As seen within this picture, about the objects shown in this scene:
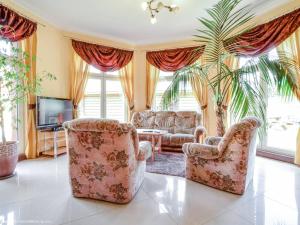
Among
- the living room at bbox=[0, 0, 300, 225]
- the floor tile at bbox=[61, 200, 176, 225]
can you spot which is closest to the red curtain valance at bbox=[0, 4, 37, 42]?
the living room at bbox=[0, 0, 300, 225]

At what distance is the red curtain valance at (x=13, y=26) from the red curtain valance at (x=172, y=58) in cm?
301

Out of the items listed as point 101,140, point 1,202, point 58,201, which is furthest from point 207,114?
point 1,202

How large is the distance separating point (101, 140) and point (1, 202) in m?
1.36

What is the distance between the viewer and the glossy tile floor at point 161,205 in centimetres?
174

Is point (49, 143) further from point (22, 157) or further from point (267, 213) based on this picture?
point (267, 213)

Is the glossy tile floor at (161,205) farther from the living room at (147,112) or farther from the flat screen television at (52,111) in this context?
the flat screen television at (52,111)

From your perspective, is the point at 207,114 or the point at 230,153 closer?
the point at 230,153

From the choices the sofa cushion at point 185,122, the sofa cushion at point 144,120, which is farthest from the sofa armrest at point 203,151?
the sofa cushion at point 144,120

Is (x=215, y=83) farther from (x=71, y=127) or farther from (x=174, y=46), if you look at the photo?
(x=174, y=46)

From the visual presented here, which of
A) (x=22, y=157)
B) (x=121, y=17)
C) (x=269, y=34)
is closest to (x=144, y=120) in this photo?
(x=121, y=17)

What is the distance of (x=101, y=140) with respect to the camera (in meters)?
1.93

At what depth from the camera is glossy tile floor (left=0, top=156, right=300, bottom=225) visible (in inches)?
68.6

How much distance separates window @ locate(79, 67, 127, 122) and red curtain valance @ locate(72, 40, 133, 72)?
12.5 inches

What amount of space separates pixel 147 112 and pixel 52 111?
7.68 ft
